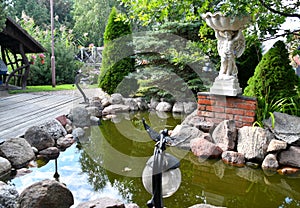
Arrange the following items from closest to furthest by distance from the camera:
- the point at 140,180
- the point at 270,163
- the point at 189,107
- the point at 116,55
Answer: the point at 140,180
the point at 270,163
the point at 189,107
the point at 116,55

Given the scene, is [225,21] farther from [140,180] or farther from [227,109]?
[140,180]

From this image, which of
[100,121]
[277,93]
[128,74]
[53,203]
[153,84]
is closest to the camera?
[53,203]

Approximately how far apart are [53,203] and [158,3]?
2.79 meters

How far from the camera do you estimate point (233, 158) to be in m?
3.46

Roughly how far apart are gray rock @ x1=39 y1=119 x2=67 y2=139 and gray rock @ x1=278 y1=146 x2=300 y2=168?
3025mm

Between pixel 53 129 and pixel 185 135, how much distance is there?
1925mm

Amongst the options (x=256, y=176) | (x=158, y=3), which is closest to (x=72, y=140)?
(x=158, y=3)

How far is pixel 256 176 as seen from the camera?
3111 millimetres

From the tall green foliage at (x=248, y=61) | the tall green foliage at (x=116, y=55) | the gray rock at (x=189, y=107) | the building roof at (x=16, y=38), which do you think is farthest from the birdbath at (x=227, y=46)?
the building roof at (x=16, y=38)

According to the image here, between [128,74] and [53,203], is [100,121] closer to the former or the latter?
[128,74]

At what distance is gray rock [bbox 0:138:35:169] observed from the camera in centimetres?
322

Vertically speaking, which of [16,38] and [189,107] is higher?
[16,38]

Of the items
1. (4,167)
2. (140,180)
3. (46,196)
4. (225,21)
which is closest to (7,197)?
(46,196)

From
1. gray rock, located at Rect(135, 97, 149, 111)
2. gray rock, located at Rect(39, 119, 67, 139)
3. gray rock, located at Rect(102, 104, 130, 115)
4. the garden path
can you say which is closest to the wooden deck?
the garden path
